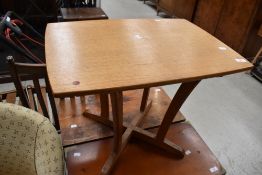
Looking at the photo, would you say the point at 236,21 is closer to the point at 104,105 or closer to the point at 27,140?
the point at 104,105

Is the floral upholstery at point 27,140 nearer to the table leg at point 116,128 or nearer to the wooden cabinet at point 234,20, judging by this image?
the table leg at point 116,128

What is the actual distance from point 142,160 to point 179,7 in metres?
3.47

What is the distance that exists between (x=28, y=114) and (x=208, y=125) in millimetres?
1694

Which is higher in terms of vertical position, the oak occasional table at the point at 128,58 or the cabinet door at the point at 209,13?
the oak occasional table at the point at 128,58

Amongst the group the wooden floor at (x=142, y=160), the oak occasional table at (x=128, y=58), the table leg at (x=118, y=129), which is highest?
the oak occasional table at (x=128, y=58)

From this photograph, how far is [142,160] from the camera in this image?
1.51 meters

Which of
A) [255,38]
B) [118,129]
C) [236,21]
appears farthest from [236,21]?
[118,129]

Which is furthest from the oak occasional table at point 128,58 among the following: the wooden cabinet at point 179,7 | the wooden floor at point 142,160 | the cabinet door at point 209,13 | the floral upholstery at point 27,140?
the wooden cabinet at point 179,7

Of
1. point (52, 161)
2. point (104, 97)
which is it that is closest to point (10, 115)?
point (52, 161)

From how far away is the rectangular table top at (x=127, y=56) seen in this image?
0.85 metres

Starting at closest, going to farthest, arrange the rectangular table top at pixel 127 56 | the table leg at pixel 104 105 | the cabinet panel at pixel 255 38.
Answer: the rectangular table top at pixel 127 56 → the table leg at pixel 104 105 → the cabinet panel at pixel 255 38

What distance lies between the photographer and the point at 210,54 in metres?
1.13

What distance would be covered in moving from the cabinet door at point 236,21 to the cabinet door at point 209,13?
0.10 metres

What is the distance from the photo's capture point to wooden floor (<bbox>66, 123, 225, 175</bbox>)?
142 cm
